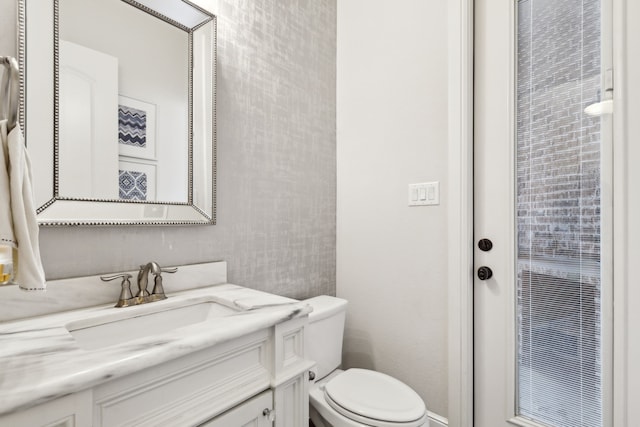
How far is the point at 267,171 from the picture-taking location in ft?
4.70

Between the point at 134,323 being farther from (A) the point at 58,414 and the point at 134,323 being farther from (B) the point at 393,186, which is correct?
(B) the point at 393,186

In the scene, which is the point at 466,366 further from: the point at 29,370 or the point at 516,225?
the point at 29,370

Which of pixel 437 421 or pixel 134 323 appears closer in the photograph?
pixel 134 323

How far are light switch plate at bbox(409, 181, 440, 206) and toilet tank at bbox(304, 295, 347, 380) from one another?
59 centimetres

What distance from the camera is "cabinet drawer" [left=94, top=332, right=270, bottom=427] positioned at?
0.60 meters

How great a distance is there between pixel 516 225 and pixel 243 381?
1125 mm

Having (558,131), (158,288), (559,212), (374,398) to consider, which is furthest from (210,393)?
(558,131)

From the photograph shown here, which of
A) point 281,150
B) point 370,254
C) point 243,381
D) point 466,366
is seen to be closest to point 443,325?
point 466,366

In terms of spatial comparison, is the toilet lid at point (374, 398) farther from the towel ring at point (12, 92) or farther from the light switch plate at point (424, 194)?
the towel ring at point (12, 92)

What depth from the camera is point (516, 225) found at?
1.24 meters

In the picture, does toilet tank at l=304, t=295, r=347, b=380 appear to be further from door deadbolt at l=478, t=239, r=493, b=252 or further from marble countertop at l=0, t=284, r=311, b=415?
door deadbolt at l=478, t=239, r=493, b=252

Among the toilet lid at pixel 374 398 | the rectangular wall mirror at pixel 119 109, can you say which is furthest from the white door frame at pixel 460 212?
the rectangular wall mirror at pixel 119 109

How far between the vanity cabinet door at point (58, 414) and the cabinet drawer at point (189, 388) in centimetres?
2

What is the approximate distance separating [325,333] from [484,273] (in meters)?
0.72
